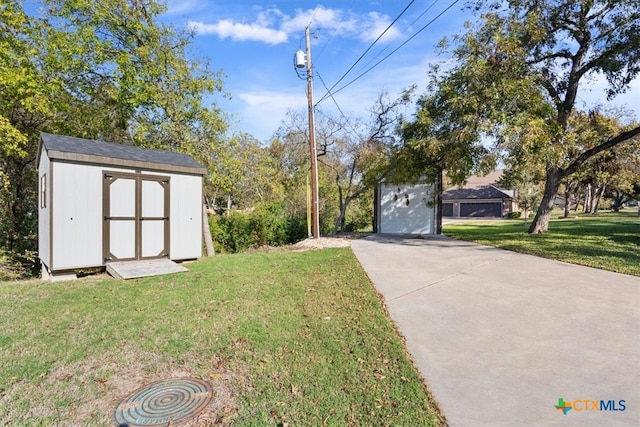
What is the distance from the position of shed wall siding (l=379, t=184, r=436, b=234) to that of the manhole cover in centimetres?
1213

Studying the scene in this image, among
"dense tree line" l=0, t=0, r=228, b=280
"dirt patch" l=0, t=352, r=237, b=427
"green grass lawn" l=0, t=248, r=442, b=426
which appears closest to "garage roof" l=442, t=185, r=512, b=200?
"dense tree line" l=0, t=0, r=228, b=280

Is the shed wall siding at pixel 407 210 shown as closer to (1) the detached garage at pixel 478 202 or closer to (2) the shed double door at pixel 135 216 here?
(2) the shed double door at pixel 135 216

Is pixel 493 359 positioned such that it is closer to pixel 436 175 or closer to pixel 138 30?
pixel 436 175

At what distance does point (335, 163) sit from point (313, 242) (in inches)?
252

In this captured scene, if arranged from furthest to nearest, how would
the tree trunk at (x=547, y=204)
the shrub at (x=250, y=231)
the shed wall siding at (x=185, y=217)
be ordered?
the shrub at (x=250, y=231) < the tree trunk at (x=547, y=204) < the shed wall siding at (x=185, y=217)

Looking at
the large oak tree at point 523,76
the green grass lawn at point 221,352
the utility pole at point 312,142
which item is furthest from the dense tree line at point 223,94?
the green grass lawn at point 221,352

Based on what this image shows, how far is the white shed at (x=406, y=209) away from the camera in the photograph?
→ 44.9 ft

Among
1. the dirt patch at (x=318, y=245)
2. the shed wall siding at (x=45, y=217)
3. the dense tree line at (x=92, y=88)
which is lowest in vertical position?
Result: the dirt patch at (x=318, y=245)

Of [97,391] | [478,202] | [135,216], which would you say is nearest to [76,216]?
[135,216]

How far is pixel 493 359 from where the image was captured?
301 cm

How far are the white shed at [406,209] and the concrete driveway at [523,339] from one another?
7354 millimetres

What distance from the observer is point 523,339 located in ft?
11.1

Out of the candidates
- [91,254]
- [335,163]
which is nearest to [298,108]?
[335,163]

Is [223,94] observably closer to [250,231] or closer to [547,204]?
[250,231]
